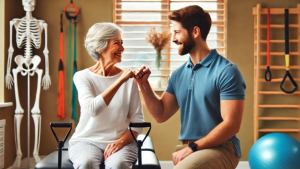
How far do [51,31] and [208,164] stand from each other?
285cm

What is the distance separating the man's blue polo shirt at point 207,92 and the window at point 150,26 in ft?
6.05

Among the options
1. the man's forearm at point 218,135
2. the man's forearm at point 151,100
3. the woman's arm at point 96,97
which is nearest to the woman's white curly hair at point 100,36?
the woman's arm at point 96,97

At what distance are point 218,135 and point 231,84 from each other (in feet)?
1.03

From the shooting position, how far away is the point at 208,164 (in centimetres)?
146

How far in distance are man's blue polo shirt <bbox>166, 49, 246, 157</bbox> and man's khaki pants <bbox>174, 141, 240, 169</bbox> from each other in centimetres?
7

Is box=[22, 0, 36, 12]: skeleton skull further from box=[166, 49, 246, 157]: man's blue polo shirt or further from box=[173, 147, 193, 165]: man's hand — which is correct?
box=[173, 147, 193, 165]: man's hand

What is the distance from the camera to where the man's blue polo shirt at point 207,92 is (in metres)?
1.56

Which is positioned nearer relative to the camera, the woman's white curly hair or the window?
the woman's white curly hair

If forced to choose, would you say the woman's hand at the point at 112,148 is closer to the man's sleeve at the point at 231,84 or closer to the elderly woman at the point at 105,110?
the elderly woman at the point at 105,110

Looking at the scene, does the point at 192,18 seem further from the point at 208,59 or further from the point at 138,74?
the point at 138,74

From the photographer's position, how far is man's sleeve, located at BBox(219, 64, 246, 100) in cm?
154

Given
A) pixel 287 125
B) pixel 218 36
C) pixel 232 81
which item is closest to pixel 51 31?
pixel 218 36

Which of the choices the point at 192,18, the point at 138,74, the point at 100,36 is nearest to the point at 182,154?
the point at 138,74

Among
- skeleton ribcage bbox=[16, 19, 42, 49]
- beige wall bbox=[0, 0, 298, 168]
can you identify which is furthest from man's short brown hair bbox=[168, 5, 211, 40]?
skeleton ribcage bbox=[16, 19, 42, 49]
